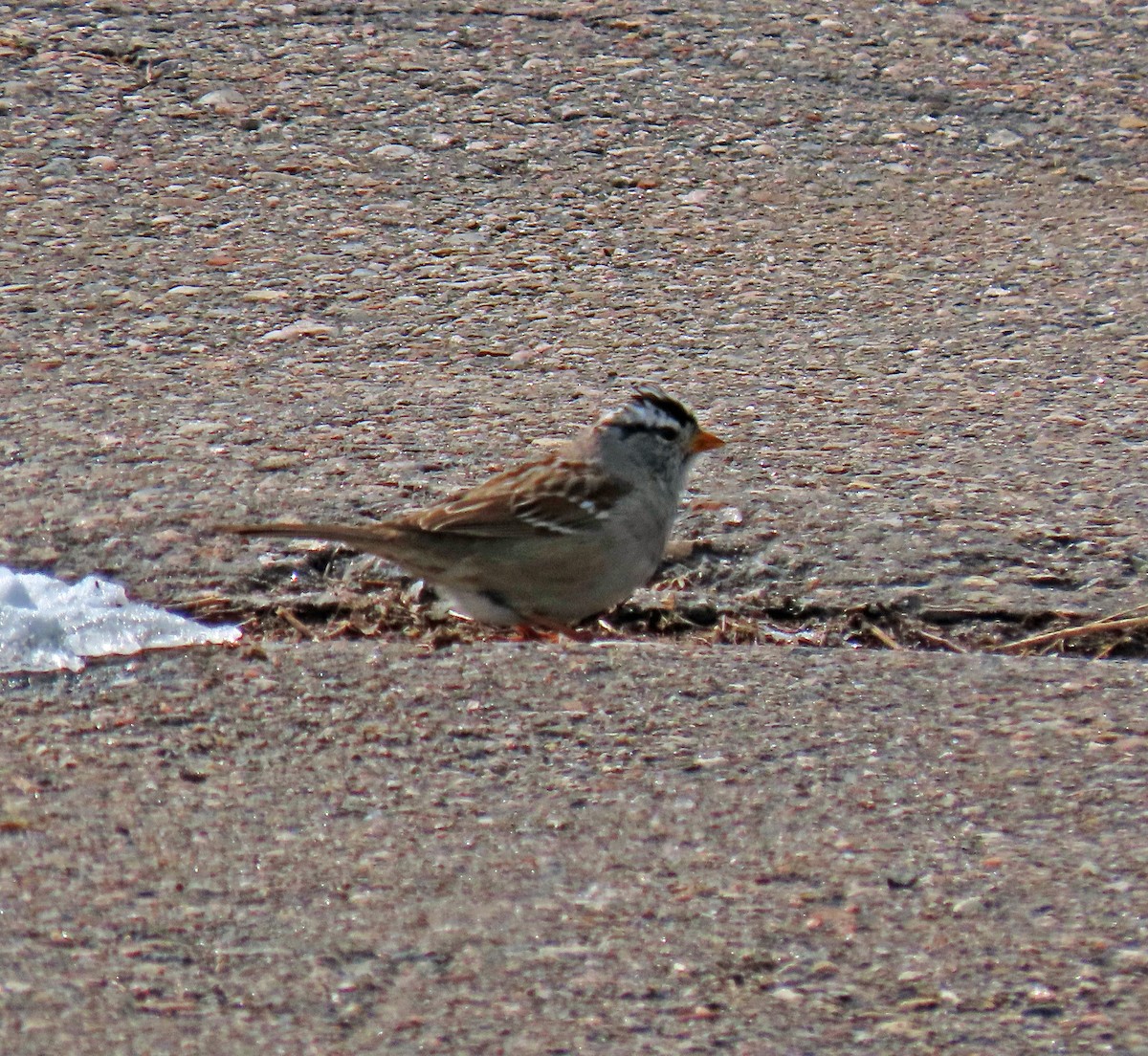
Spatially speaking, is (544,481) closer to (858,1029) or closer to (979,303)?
(979,303)

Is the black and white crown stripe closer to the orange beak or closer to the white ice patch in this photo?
the orange beak

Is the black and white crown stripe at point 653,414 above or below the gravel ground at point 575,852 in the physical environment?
above

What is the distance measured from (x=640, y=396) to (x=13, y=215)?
2458 mm

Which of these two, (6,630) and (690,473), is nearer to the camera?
(6,630)

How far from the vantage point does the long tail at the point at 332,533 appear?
4.46 meters

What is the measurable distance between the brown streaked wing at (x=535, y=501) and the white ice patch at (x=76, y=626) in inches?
25.6

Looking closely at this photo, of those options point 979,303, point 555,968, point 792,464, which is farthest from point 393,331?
point 555,968

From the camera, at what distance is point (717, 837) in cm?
347

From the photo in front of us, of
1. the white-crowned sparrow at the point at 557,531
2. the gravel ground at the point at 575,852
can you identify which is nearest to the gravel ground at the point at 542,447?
the gravel ground at the point at 575,852

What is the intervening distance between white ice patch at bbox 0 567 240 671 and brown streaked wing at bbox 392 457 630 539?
651 mm

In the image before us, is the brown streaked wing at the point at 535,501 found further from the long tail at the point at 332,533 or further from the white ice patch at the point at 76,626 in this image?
the white ice patch at the point at 76,626

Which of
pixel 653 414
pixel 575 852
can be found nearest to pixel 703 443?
pixel 653 414

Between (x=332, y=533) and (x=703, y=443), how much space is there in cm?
116

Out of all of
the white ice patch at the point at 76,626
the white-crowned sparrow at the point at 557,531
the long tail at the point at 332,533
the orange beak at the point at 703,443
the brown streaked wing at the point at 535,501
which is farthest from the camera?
the orange beak at the point at 703,443
